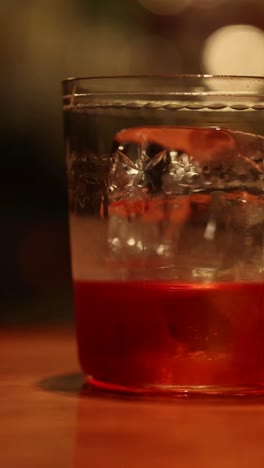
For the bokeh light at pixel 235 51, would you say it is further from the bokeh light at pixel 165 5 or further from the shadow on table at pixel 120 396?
the shadow on table at pixel 120 396

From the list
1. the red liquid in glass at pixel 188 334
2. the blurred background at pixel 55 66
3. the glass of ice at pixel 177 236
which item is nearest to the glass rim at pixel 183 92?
the glass of ice at pixel 177 236

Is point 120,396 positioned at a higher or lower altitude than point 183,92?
lower

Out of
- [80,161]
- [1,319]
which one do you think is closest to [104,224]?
[80,161]

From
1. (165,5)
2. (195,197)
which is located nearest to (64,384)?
(195,197)

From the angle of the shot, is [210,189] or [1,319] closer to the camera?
[210,189]

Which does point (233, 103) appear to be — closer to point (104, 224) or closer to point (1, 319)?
point (104, 224)

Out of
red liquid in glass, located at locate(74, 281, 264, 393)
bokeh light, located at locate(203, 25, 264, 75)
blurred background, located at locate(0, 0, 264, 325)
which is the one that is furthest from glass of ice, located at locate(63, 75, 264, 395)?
bokeh light, located at locate(203, 25, 264, 75)

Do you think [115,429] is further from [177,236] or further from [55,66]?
[55,66]
